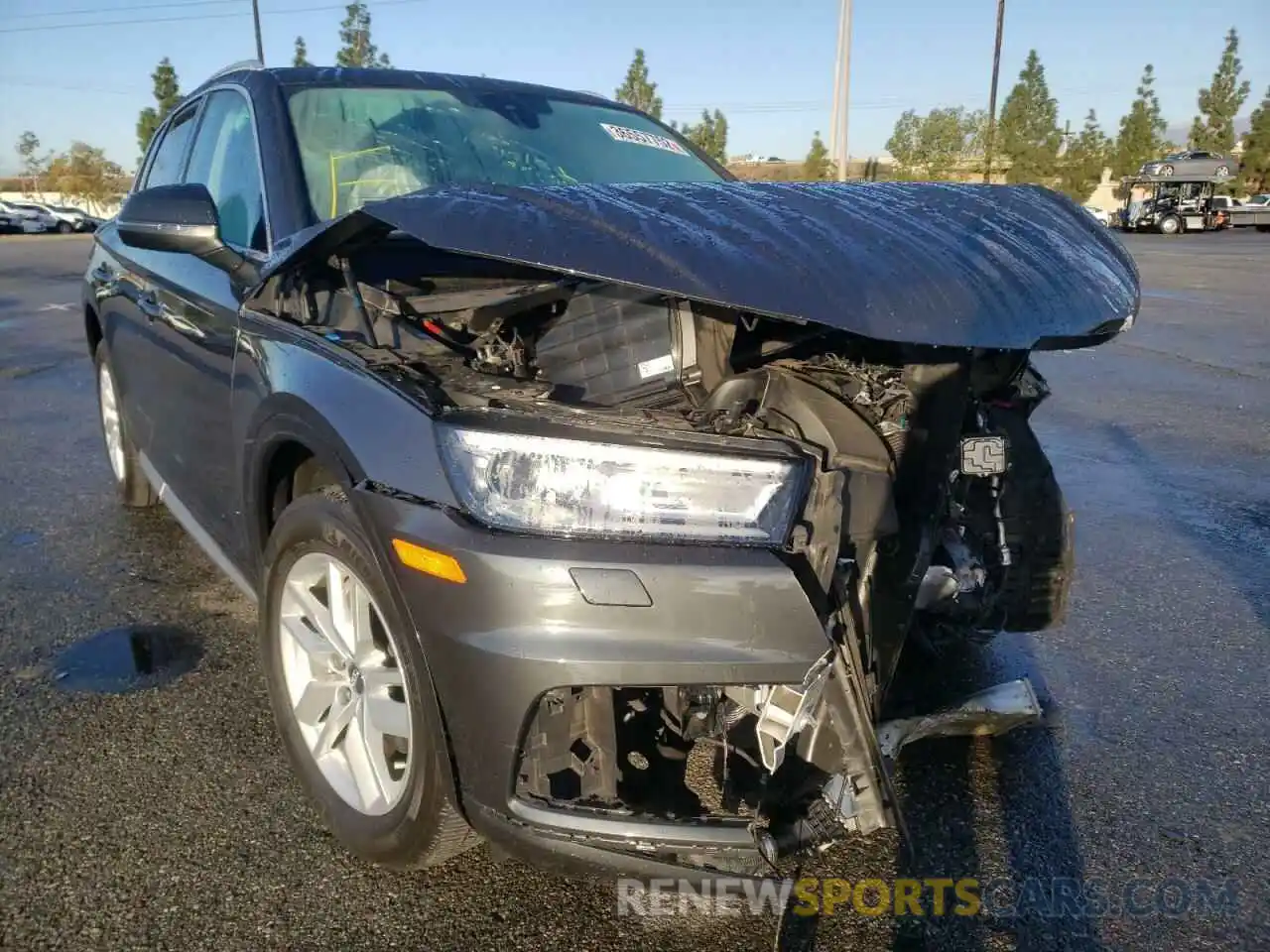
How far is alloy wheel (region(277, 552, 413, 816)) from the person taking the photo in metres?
2.13

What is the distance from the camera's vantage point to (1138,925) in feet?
6.72

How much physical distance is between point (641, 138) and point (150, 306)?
1933mm

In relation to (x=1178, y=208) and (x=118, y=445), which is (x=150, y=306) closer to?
(x=118, y=445)

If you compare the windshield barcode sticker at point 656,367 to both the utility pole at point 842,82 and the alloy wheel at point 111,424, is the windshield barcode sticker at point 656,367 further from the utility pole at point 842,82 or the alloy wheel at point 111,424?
the utility pole at point 842,82

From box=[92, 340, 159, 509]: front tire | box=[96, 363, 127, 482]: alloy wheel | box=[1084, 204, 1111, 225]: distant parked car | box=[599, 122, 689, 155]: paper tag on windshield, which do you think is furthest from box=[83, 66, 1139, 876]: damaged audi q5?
box=[96, 363, 127, 482]: alloy wheel

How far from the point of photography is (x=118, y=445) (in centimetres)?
480

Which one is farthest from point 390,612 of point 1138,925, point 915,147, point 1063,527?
point 915,147

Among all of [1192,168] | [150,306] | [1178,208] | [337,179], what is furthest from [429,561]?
[1192,168]

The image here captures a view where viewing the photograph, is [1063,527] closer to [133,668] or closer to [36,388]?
[133,668]

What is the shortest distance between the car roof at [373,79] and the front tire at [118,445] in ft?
4.67

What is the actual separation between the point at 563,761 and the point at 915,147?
47.7 m

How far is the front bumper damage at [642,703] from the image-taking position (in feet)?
5.65

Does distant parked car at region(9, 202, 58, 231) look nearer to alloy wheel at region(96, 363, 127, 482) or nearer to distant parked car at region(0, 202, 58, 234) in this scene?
distant parked car at region(0, 202, 58, 234)

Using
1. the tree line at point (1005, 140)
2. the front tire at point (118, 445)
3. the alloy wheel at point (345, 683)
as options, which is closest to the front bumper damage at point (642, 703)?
the alloy wheel at point (345, 683)
